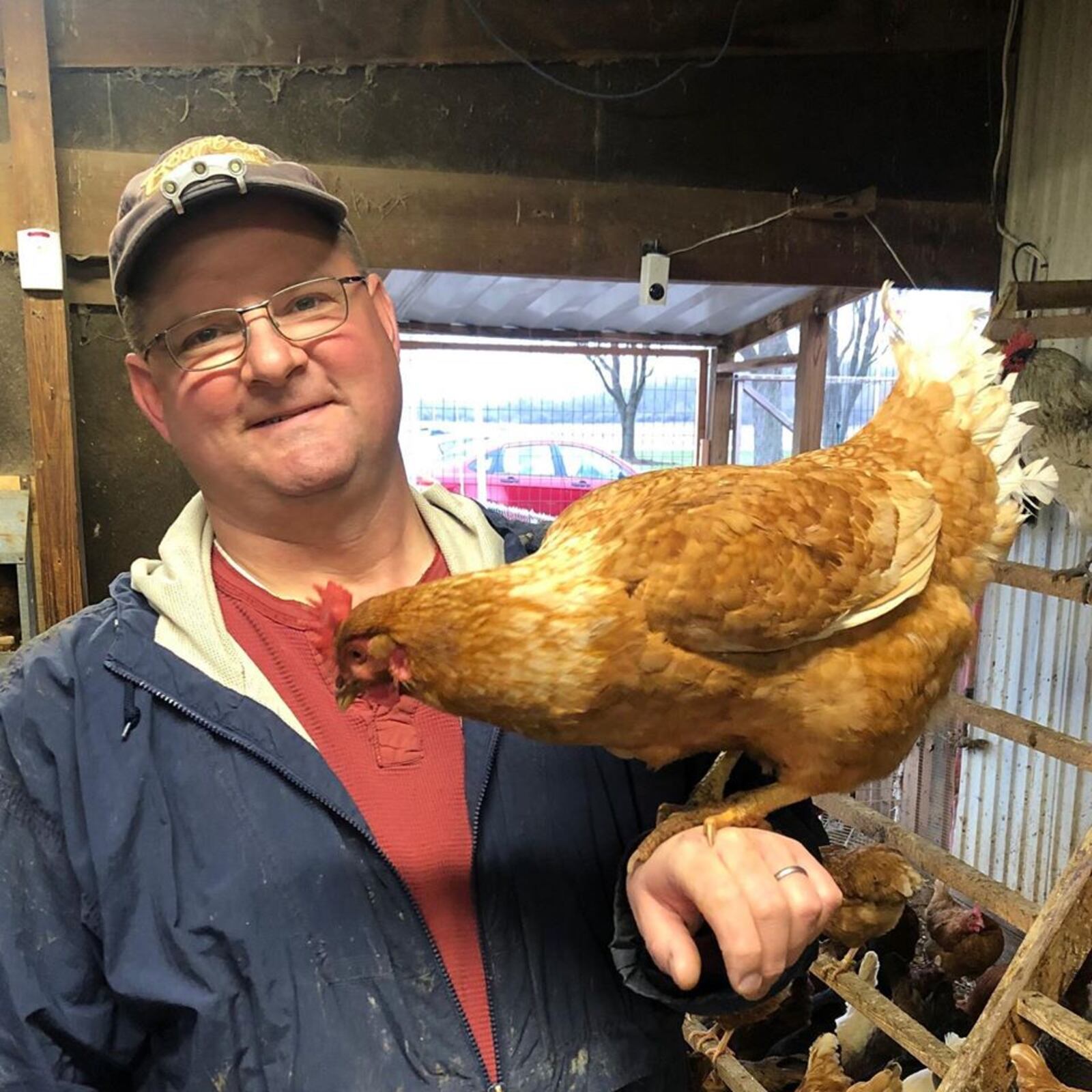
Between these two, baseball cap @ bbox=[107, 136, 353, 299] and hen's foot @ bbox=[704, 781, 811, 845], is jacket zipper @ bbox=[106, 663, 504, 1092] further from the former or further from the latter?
baseball cap @ bbox=[107, 136, 353, 299]

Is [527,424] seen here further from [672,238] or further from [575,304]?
[672,238]

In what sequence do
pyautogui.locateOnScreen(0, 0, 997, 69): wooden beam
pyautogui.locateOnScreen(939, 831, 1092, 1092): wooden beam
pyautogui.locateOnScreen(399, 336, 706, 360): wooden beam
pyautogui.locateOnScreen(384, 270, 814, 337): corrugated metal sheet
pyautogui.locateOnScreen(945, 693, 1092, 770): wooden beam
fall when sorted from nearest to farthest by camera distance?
pyautogui.locateOnScreen(939, 831, 1092, 1092): wooden beam
pyautogui.locateOnScreen(945, 693, 1092, 770): wooden beam
pyautogui.locateOnScreen(0, 0, 997, 69): wooden beam
pyautogui.locateOnScreen(384, 270, 814, 337): corrugated metal sheet
pyautogui.locateOnScreen(399, 336, 706, 360): wooden beam

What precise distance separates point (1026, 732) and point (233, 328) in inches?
82.7

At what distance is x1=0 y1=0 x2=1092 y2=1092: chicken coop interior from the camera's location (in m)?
2.28

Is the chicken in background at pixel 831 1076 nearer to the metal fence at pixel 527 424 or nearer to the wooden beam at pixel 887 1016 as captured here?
the wooden beam at pixel 887 1016

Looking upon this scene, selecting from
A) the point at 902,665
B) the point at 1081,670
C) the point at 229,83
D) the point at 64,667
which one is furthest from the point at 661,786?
the point at 1081,670

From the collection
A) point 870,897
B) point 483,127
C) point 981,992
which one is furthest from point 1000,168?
point 981,992

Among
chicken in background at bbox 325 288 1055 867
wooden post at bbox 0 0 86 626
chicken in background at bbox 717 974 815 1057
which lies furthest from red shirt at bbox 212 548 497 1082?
chicken in background at bbox 717 974 815 1057

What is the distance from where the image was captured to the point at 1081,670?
10.2 feet

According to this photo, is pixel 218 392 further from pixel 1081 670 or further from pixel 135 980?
pixel 1081 670

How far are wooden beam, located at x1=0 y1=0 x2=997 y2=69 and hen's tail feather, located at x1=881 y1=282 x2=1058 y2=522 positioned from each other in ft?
5.43

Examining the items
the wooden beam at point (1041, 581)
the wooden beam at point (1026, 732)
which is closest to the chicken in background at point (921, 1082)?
the wooden beam at point (1026, 732)

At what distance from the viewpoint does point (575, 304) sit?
341 cm

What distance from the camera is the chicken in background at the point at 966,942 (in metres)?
2.66
